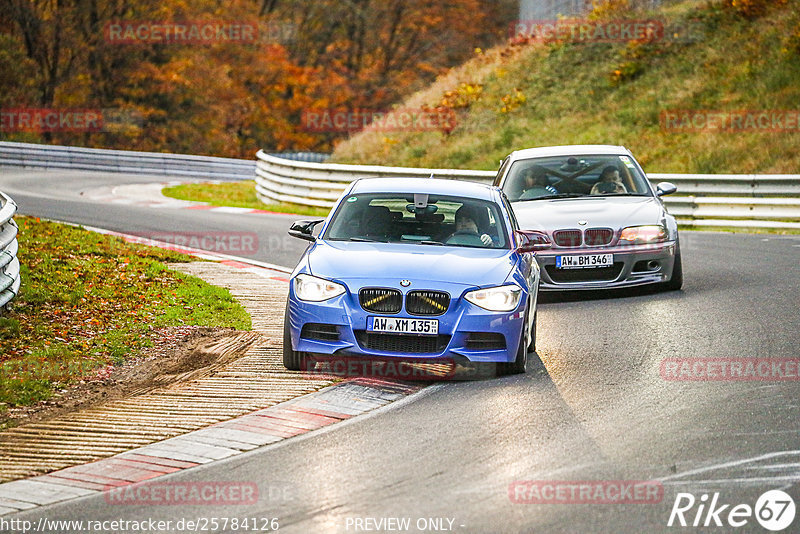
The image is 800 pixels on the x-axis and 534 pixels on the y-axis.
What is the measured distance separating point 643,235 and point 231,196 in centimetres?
2262

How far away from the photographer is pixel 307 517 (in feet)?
19.0

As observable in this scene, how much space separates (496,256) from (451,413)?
7.03 feet

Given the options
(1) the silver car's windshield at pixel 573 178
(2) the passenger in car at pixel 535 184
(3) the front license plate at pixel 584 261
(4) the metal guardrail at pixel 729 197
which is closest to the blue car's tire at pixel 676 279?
(3) the front license plate at pixel 584 261

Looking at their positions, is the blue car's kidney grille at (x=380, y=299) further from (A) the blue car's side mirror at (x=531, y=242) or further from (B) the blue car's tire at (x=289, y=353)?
(A) the blue car's side mirror at (x=531, y=242)

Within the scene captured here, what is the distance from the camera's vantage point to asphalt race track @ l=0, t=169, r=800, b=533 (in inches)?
231

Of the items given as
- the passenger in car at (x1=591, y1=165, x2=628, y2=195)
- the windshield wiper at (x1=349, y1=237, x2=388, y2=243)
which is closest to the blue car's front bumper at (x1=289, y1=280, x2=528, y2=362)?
the windshield wiper at (x1=349, y1=237, x2=388, y2=243)

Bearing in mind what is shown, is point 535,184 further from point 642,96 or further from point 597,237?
point 642,96

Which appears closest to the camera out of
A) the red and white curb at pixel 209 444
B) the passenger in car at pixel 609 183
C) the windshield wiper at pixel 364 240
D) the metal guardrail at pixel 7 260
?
the red and white curb at pixel 209 444

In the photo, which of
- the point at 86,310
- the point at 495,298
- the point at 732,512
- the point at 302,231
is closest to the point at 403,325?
the point at 495,298

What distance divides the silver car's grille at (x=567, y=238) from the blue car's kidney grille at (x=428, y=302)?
423 centimetres

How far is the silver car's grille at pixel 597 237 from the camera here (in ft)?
42.8

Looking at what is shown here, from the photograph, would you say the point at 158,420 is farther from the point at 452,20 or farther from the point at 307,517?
the point at 452,20

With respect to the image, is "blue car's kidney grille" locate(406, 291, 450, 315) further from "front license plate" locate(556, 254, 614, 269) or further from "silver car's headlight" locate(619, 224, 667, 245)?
"silver car's headlight" locate(619, 224, 667, 245)

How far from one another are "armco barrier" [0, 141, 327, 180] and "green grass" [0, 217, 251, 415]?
26.1 meters
